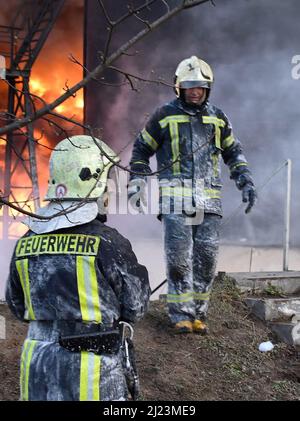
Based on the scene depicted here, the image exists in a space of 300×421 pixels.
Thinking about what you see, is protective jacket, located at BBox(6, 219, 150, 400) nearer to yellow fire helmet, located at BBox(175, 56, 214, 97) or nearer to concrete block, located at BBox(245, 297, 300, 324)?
yellow fire helmet, located at BBox(175, 56, 214, 97)

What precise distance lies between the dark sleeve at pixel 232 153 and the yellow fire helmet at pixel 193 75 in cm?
43

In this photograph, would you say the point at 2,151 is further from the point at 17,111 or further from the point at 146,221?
the point at 146,221

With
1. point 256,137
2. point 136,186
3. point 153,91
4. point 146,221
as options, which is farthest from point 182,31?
point 136,186

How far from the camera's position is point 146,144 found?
549cm

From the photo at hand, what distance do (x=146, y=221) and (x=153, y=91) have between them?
7.33 feet

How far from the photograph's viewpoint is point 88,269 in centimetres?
291

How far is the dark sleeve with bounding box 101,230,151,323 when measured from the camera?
2.96 metres

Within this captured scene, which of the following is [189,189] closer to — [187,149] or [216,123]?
[187,149]

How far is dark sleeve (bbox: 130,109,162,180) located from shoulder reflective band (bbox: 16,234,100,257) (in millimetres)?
2454

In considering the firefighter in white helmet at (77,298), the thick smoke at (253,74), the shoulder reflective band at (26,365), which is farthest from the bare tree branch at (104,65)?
the thick smoke at (253,74)

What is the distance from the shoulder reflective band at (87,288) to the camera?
2.91m

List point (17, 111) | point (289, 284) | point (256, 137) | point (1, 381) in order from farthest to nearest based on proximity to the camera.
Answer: point (17, 111) < point (256, 137) < point (289, 284) < point (1, 381)

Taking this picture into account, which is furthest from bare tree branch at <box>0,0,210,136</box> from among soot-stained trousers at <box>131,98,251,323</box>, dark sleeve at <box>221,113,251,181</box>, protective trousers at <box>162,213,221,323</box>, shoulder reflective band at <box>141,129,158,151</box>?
dark sleeve at <box>221,113,251,181</box>

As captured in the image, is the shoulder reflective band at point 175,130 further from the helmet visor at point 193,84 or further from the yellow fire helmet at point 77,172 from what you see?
the yellow fire helmet at point 77,172
